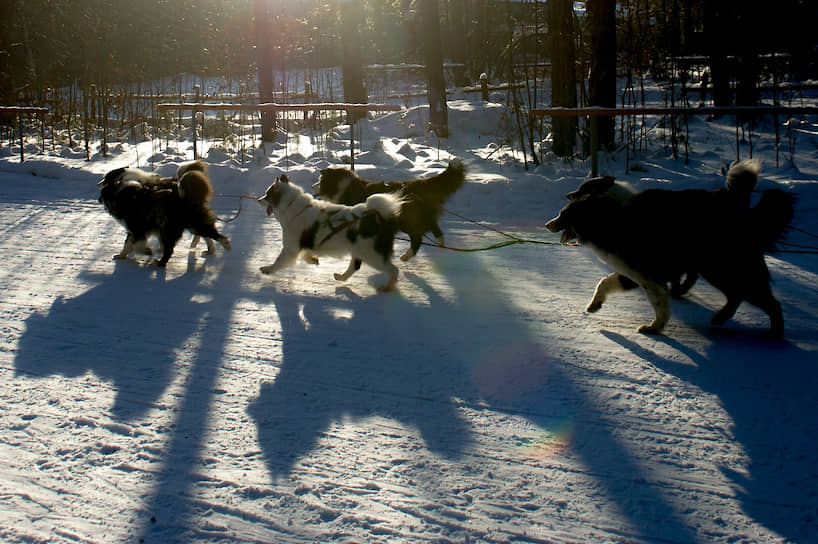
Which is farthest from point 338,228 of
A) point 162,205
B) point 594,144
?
point 594,144

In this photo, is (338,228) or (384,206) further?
(338,228)

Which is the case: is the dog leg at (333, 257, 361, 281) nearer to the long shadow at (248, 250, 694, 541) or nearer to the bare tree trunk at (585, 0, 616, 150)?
the long shadow at (248, 250, 694, 541)

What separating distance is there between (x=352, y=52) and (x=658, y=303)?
15877mm

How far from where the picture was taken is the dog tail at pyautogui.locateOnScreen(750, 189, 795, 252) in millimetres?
5355

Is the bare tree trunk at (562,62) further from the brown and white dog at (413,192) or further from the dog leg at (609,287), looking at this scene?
the dog leg at (609,287)

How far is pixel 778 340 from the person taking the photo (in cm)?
539

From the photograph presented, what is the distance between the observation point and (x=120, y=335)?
5.75 meters

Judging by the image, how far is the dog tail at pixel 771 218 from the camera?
17.6 ft

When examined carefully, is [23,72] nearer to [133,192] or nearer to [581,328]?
[133,192]

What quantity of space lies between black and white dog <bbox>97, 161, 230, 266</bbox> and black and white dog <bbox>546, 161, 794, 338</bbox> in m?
4.43

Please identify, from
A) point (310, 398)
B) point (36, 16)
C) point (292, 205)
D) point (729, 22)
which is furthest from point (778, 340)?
point (36, 16)

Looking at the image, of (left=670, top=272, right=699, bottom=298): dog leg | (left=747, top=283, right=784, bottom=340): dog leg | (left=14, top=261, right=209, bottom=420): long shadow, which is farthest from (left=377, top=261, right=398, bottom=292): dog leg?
(left=747, top=283, right=784, bottom=340): dog leg

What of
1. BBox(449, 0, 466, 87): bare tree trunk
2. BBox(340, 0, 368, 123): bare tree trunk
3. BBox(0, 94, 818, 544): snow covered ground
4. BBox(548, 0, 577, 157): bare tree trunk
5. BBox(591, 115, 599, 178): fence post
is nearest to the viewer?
BBox(0, 94, 818, 544): snow covered ground

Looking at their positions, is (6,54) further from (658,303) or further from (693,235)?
(693,235)
